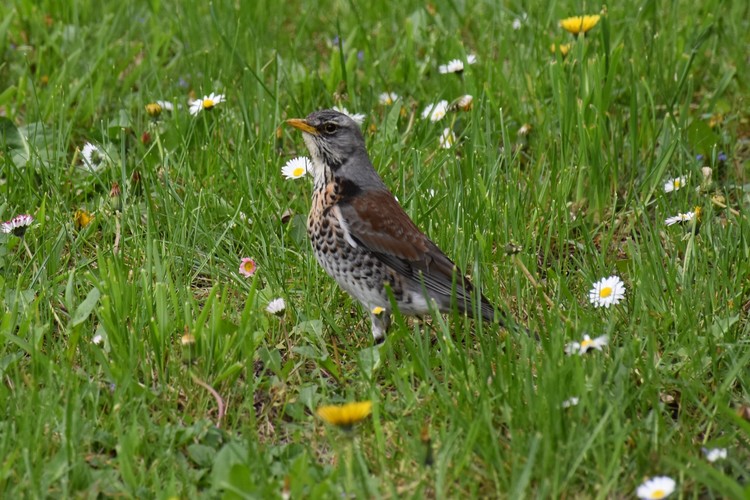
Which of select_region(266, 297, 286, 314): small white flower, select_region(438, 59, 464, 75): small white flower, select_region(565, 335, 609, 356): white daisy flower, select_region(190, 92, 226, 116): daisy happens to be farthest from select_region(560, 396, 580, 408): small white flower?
select_region(438, 59, 464, 75): small white flower

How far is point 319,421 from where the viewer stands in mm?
4078

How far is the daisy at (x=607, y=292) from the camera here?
14.9 ft

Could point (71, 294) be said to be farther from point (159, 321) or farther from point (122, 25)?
point (122, 25)

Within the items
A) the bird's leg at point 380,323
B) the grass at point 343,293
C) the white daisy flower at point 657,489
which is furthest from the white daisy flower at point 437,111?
the white daisy flower at point 657,489

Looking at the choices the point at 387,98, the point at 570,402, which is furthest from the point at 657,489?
the point at 387,98

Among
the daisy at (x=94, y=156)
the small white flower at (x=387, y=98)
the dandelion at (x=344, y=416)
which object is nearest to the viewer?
the dandelion at (x=344, y=416)

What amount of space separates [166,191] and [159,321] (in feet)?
4.04

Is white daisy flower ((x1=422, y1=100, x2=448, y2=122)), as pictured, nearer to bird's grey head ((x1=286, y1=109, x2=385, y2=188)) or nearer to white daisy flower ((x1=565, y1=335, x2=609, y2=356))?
bird's grey head ((x1=286, y1=109, x2=385, y2=188))

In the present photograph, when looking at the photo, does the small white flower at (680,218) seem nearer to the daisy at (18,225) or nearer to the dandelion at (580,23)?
the dandelion at (580,23)

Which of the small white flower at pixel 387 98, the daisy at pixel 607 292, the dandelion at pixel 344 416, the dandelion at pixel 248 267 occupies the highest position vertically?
the small white flower at pixel 387 98

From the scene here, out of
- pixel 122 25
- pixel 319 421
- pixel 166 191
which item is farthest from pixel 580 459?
pixel 122 25

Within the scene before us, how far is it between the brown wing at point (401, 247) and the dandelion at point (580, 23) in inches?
81.0

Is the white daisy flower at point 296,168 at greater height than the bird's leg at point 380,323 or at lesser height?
A: greater

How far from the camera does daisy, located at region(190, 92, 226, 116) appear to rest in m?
6.00
